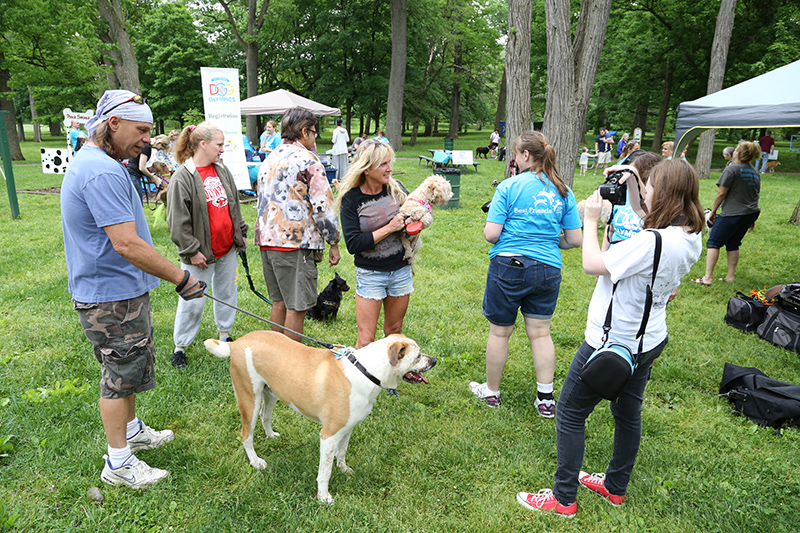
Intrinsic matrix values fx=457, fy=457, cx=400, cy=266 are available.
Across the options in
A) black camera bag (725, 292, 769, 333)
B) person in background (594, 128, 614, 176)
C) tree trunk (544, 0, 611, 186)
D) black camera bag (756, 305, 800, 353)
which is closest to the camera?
black camera bag (756, 305, 800, 353)

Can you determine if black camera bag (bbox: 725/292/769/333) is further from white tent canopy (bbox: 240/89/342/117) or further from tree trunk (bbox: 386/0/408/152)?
tree trunk (bbox: 386/0/408/152)

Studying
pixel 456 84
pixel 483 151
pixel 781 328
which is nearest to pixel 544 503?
pixel 781 328

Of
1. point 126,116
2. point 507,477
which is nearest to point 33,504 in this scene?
point 126,116

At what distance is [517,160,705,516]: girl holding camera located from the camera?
87.4 inches

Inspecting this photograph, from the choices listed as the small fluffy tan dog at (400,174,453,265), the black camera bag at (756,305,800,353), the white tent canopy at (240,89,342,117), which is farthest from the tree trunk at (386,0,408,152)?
the small fluffy tan dog at (400,174,453,265)

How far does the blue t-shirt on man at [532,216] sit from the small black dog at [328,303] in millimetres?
Answer: 2284

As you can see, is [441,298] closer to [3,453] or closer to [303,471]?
[303,471]

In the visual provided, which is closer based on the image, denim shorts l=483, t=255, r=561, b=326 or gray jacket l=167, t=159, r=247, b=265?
denim shorts l=483, t=255, r=561, b=326

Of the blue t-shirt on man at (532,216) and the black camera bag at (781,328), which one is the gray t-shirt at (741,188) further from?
the blue t-shirt on man at (532,216)

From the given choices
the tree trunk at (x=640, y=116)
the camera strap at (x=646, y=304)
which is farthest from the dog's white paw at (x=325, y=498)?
the tree trunk at (x=640, y=116)

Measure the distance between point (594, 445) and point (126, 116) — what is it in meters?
3.63

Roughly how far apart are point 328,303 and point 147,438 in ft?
7.74

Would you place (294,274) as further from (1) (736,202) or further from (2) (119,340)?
(1) (736,202)

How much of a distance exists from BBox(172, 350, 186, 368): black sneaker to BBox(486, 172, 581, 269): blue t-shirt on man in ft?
9.64
